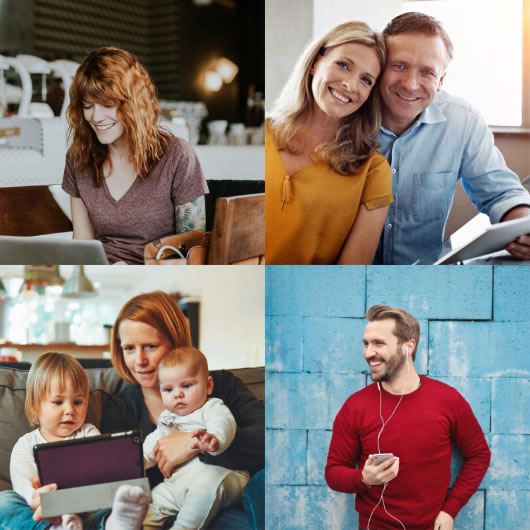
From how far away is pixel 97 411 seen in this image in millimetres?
2416

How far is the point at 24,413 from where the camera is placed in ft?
7.93

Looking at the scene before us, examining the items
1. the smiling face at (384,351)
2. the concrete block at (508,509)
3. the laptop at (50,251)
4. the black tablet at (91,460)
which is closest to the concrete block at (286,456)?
the smiling face at (384,351)

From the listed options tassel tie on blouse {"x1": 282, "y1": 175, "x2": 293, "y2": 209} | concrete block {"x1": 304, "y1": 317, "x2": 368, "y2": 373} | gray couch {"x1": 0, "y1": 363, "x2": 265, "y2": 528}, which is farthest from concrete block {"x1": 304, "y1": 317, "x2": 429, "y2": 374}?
tassel tie on blouse {"x1": 282, "y1": 175, "x2": 293, "y2": 209}

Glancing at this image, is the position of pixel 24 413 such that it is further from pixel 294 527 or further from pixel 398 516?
pixel 398 516

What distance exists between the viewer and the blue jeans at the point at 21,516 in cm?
242

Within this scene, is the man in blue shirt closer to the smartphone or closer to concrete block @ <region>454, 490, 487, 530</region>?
the smartphone

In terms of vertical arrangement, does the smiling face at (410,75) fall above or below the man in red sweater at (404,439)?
above

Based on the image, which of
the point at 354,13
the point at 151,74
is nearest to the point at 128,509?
the point at 151,74

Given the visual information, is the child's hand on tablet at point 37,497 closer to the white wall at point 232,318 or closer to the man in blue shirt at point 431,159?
the white wall at point 232,318

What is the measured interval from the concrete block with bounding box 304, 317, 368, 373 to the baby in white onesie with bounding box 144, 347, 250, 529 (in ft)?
1.31

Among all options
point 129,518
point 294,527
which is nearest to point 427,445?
point 294,527

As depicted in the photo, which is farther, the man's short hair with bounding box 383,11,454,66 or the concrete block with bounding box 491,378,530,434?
the concrete block with bounding box 491,378,530,434

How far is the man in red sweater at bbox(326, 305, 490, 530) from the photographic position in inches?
90.8

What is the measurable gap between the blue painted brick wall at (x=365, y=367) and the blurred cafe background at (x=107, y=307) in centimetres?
10
